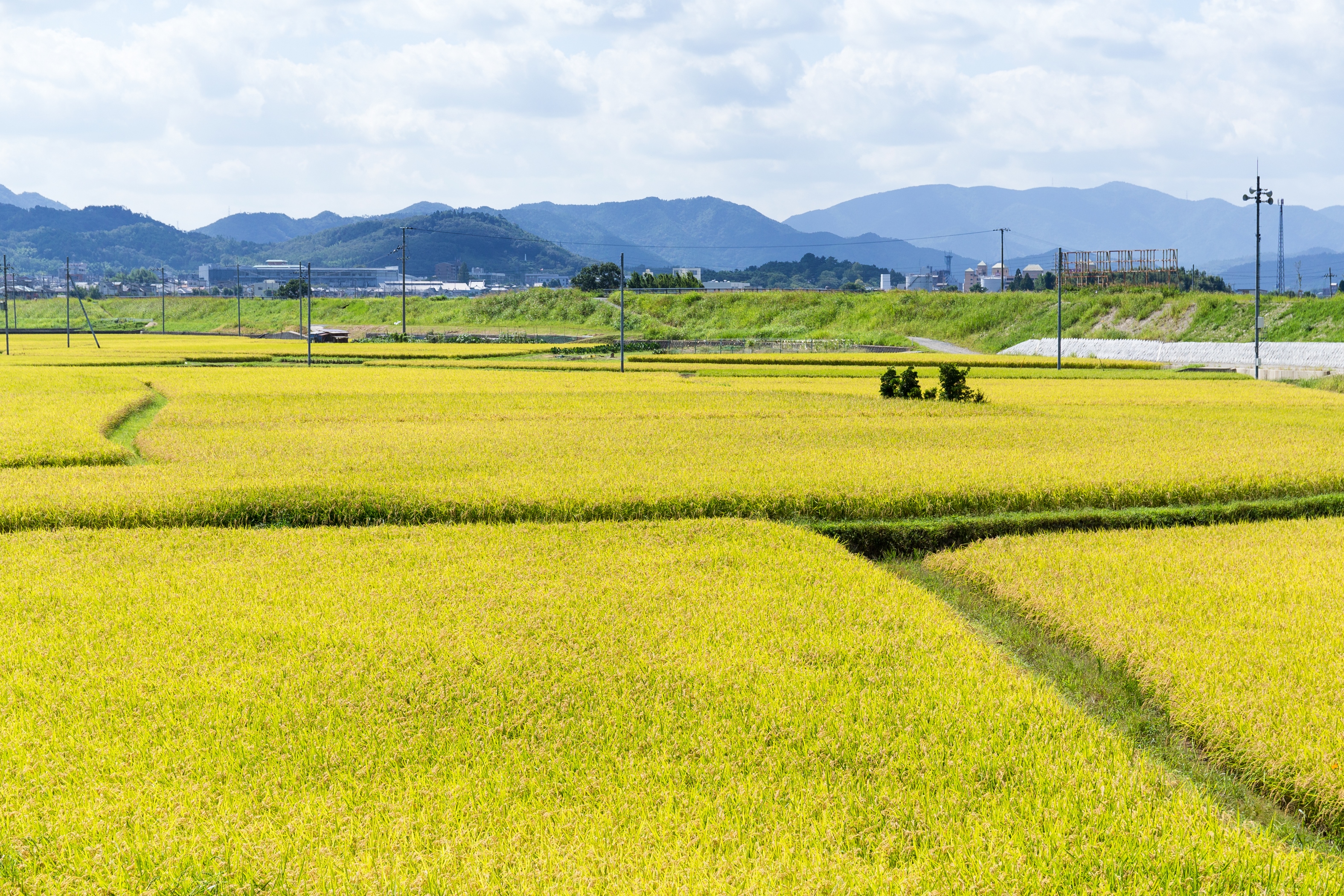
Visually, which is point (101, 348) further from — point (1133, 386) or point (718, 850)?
point (718, 850)

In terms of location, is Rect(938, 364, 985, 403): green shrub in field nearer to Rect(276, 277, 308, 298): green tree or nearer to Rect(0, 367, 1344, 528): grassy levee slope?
Rect(0, 367, 1344, 528): grassy levee slope

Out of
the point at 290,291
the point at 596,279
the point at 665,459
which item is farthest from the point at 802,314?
the point at 290,291

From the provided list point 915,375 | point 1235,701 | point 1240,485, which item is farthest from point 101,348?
point 1235,701

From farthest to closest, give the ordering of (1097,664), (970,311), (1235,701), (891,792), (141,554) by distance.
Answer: (970,311)
(141,554)
(1097,664)
(1235,701)
(891,792)

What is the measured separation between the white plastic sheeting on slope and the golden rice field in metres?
44.4

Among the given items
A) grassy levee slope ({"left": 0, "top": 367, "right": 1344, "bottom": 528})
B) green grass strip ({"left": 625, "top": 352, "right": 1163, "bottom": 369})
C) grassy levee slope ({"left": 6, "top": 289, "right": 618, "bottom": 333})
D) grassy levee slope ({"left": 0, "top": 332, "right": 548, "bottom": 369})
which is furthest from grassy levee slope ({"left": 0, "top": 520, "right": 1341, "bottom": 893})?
grassy levee slope ({"left": 6, "top": 289, "right": 618, "bottom": 333})

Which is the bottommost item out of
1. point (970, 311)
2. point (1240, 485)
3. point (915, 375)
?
point (1240, 485)

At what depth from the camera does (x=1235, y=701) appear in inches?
297

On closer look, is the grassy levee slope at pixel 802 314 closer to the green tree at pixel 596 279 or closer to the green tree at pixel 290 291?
the green tree at pixel 290 291

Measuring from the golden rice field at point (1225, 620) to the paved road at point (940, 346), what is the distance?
2397 inches

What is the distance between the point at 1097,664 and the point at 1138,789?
2988 millimetres

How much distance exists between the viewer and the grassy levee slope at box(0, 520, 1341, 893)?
5.34 m

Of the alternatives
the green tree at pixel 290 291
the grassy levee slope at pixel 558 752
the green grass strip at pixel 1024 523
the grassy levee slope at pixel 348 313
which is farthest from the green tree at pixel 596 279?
the grassy levee slope at pixel 558 752

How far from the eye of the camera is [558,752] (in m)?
6.62
